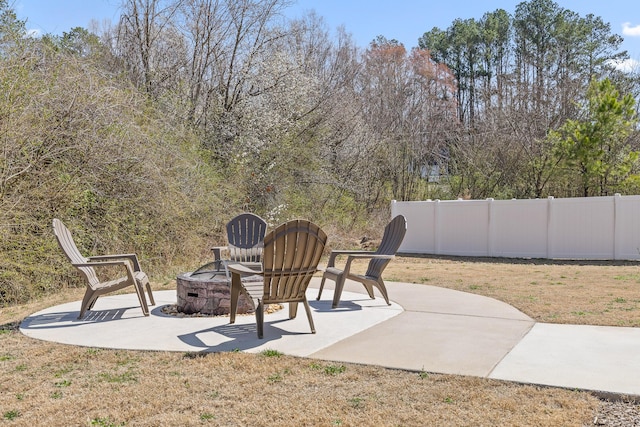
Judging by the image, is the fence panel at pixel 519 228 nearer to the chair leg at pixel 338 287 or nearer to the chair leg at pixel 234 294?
the chair leg at pixel 338 287

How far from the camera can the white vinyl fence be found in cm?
1274

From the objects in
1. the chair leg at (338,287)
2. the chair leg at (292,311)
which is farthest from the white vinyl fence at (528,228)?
the chair leg at (292,311)

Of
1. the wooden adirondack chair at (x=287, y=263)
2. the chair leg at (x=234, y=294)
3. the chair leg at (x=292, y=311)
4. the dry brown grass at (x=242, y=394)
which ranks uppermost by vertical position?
the wooden adirondack chair at (x=287, y=263)

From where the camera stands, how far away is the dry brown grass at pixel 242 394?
124 inches

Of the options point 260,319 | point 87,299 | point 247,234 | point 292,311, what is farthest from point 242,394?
point 247,234

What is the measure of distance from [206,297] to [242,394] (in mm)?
2645

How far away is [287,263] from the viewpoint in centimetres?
502

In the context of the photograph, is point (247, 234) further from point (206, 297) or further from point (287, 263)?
point (287, 263)

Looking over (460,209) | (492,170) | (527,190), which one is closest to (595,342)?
(460,209)

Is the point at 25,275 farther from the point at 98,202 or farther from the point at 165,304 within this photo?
the point at 165,304

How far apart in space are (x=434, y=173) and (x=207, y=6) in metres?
11.5

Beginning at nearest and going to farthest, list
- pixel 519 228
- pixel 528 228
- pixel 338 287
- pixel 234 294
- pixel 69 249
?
pixel 234 294 → pixel 69 249 → pixel 338 287 → pixel 528 228 → pixel 519 228

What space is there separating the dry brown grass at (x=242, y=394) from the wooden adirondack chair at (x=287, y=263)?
0.80 metres

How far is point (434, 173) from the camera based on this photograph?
2184 centimetres
